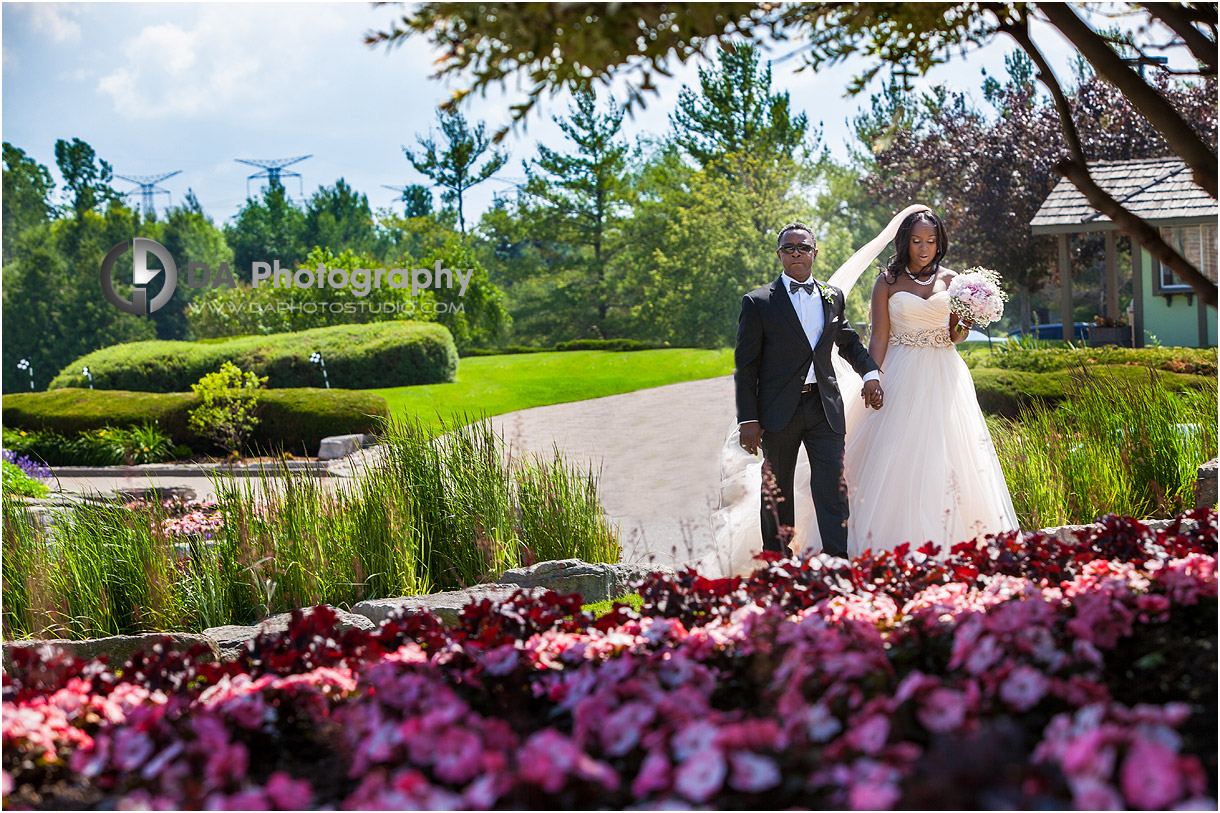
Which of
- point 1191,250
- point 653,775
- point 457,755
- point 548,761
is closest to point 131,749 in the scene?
point 457,755

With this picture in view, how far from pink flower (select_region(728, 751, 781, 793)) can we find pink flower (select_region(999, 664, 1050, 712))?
1.92ft

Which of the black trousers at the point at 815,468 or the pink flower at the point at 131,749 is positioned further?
the black trousers at the point at 815,468

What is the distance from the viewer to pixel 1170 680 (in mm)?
2146

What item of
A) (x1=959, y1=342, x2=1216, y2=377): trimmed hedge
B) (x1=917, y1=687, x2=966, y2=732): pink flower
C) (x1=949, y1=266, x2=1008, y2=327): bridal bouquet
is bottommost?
(x1=917, y1=687, x2=966, y2=732): pink flower

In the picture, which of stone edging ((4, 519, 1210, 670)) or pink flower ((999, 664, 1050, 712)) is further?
stone edging ((4, 519, 1210, 670))

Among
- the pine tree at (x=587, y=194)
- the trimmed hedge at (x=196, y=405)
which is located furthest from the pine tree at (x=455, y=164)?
the trimmed hedge at (x=196, y=405)

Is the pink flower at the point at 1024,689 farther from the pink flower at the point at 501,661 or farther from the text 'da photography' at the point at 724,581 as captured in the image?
the pink flower at the point at 501,661

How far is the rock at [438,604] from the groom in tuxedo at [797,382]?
144cm

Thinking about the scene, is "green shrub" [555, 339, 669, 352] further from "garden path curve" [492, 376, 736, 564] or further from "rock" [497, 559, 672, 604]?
"rock" [497, 559, 672, 604]

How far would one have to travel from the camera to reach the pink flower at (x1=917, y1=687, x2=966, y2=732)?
1724 mm

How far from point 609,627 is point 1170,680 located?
1.41 m

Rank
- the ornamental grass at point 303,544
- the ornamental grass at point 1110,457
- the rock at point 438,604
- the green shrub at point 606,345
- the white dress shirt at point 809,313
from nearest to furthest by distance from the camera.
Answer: the rock at point 438,604 < the ornamental grass at point 303,544 < the white dress shirt at point 809,313 < the ornamental grass at point 1110,457 < the green shrub at point 606,345

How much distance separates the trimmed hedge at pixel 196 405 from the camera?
45.3 ft

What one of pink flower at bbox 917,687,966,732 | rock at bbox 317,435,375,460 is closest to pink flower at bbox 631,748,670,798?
pink flower at bbox 917,687,966,732
